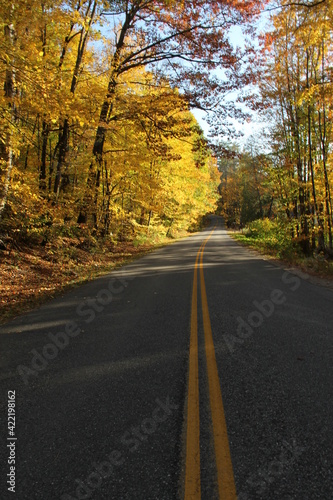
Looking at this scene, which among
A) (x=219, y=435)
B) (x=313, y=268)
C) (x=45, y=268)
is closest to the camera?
(x=219, y=435)

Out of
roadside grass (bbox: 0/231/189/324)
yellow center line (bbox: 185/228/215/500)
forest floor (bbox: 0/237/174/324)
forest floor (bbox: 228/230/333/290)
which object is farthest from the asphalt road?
forest floor (bbox: 228/230/333/290)

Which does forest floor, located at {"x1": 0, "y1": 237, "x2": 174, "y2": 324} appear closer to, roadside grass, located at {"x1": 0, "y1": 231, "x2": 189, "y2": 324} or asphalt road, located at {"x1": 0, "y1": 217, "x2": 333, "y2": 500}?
roadside grass, located at {"x1": 0, "y1": 231, "x2": 189, "y2": 324}

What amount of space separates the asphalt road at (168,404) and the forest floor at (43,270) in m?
1.36

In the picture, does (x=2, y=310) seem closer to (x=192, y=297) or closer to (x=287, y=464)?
(x=192, y=297)

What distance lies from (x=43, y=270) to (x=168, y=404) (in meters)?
8.34

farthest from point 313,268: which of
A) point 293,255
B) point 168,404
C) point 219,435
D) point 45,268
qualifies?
point 219,435

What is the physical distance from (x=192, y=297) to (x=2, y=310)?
164 inches

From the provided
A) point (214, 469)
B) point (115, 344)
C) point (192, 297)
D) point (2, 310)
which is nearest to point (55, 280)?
point (2, 310)

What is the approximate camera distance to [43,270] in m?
10.1

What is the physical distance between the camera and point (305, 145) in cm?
1338

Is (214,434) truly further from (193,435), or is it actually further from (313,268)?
(313,268)

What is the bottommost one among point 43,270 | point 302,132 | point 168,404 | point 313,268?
point 313,268

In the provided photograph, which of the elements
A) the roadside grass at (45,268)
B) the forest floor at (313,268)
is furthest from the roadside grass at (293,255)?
the roadside grass at (45,268)

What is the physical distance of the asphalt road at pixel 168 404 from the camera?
2.07m
